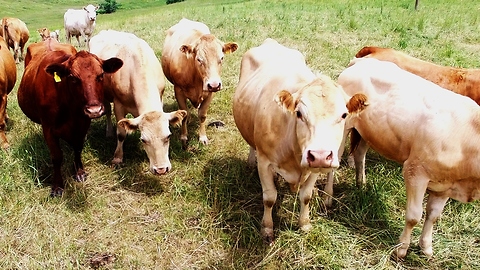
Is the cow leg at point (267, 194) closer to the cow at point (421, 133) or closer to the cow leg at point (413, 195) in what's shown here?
the cow at point (421, 133)

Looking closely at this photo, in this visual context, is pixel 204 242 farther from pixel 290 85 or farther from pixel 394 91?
pixel 394 91

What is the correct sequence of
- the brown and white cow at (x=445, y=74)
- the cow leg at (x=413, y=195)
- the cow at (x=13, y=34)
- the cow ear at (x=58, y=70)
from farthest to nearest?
the cow at (x=13, y=34)
the brown and white cow at (x=445, y=74)
the cow ear at (x=58, y=70)
the cow leg at (x=413, y=195)

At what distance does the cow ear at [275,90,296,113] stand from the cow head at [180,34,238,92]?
2.59m

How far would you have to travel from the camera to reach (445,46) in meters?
10.2

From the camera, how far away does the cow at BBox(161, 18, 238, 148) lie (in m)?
5.86

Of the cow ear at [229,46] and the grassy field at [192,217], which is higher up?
the cow ear at [229,46]

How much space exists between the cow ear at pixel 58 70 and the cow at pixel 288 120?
1875 mm

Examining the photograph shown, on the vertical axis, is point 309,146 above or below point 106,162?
above

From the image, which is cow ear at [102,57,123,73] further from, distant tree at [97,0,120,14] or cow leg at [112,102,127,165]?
distant tree at [97,0,120,14]

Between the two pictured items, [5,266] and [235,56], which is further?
[235,56]

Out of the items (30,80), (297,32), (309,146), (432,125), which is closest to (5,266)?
(30,80)

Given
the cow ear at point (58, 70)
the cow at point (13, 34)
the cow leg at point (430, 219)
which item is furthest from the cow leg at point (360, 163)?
the cow at point (13, 34)

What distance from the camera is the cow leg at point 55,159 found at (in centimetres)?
495

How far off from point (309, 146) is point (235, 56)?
24.4ft
